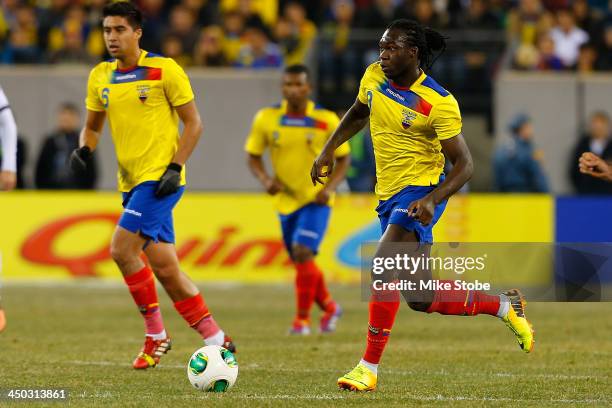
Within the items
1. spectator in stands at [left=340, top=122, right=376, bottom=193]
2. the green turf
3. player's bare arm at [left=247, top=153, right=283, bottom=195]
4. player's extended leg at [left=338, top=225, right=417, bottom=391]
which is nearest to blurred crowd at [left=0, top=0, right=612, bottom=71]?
spectator in stands at [left=340, top=122, right=376, bottom=193]

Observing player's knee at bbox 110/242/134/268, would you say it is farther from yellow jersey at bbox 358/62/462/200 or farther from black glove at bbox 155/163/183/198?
yellow jersey at bbox 358/62/462/200

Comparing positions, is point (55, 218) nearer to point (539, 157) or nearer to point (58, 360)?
point (539, 157)

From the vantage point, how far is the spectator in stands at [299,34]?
72.5ft

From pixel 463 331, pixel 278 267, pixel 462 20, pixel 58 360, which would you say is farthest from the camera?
pixel 462 20

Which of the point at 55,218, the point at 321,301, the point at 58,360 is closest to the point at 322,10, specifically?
the point at 55,218

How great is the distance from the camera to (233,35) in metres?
22.5

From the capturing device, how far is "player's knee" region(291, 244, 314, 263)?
13.4 m

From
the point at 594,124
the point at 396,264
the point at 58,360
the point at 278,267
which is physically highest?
the point at 396,264

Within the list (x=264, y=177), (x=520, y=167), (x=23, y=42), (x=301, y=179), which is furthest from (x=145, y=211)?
(x=23, y=42)

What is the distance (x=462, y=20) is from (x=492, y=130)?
192 cm

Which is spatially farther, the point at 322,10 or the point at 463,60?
the point at 322,10

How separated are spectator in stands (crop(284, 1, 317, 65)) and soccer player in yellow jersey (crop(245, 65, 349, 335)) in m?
8.46

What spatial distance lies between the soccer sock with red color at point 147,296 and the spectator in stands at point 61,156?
10.0 metres

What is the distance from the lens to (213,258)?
1944 cm
